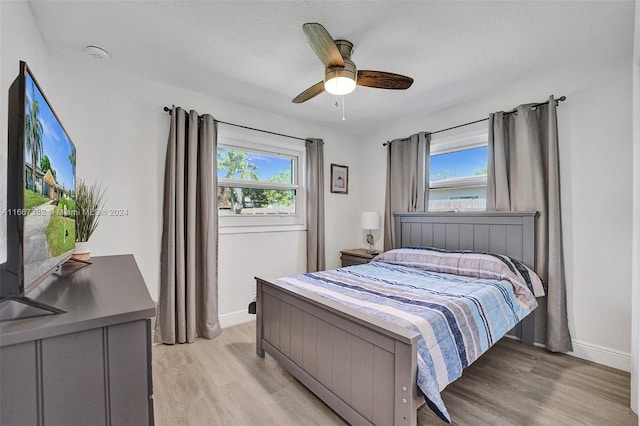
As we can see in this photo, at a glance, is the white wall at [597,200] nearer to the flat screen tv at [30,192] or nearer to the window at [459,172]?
the window at [459,172]

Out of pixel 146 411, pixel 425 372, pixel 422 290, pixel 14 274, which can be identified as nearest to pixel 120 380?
pixel 146 411

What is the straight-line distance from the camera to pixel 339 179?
13.5 feet

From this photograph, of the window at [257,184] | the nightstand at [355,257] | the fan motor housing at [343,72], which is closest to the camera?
the fan motor housing at [343,72]

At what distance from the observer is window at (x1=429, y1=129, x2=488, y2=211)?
10.1 ft

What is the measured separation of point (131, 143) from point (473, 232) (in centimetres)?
338

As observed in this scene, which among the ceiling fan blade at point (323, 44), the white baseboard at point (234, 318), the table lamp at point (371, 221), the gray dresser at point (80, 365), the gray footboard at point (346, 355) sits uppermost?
the ceiling fan blade at point (323, 44)

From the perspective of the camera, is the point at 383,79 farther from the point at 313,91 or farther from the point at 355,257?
the point at 355,257

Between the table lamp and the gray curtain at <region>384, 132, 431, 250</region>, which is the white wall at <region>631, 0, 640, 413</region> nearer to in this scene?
the gray curtain at <region>384, 132, 431, 250</region>

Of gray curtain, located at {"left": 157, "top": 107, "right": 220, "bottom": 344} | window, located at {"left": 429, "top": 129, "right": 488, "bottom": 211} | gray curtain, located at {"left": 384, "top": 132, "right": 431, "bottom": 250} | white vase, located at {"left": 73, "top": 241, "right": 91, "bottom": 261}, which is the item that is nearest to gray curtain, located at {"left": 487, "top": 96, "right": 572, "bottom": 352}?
window, located at {"left": 429, "top": 129, "right": 488, "bottom": 211}

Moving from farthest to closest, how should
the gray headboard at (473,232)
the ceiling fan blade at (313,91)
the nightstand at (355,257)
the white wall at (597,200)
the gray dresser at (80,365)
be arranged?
the nightstand at (355,257), the gray headboard at (473,232), the white wall at (597,200), the ceiling fan blade at (313,91), the gray dresser at (80,365)

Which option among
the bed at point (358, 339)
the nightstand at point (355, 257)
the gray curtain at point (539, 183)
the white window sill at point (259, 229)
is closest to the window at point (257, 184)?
the white window sill at point (259, 229)

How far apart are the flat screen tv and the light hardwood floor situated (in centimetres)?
132

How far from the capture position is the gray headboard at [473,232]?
2590 mm

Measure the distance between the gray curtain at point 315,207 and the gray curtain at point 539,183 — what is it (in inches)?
75.4
